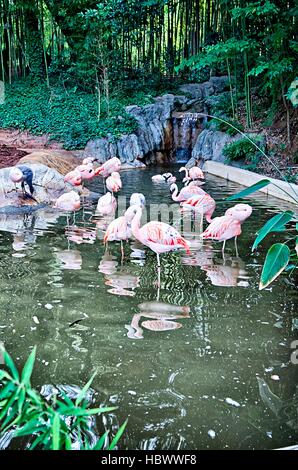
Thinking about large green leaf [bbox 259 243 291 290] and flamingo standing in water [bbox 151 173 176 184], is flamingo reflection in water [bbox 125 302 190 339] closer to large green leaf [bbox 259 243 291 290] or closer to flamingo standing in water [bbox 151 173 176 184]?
large green leaf [bbox 259 243 291 290]

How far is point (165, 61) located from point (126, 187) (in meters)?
10.3

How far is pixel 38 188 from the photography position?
25.0 ft

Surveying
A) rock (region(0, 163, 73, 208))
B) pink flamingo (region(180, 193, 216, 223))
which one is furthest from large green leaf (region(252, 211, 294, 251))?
rock (region(0, 163, 73, 208))

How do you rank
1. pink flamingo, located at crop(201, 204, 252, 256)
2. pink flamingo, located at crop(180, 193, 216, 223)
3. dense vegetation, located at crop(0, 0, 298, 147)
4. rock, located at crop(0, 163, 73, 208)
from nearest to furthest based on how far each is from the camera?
pink flamingo, located at crop(201, 204, 252, 256), pink flamingo, located at crop(180, 193, 216, 223), rock, located at crop(0, 163, 73, 208), dense vegetation, located at crop(0, 0, 298, 147)

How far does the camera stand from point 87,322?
3.19 m

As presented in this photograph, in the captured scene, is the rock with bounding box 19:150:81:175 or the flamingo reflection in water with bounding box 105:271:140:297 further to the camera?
the rock with bounding box 19:150:81:175

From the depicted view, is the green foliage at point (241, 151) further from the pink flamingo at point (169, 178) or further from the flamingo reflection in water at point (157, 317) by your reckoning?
the flamingo reflection in water at point (157, 317)

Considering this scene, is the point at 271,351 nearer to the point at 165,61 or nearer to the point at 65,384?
the point at 65,384

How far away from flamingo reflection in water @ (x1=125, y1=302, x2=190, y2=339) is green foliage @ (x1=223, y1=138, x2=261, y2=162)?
754 centimetres

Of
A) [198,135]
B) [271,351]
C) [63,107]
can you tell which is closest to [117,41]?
[63,107]

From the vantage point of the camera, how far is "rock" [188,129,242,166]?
469 inches

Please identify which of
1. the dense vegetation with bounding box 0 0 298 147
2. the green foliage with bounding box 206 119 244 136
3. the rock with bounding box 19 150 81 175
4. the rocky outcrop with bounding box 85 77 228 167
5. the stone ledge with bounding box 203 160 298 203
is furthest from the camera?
the rocky outcrop with bounding box 85 77 228 167

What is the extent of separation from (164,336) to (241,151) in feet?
27.4
